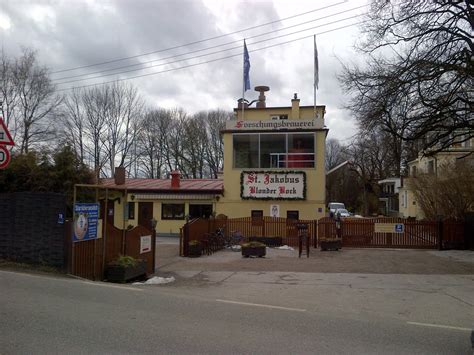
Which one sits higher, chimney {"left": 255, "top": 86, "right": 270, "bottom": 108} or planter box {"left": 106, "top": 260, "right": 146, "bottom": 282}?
chimney {"left": 255, "top": 86, "right": 270, "bottom": 108}

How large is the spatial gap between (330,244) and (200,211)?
13294mm

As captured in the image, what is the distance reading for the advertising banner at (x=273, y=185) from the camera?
3006 cm

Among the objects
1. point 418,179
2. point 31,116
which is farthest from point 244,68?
point 31,116

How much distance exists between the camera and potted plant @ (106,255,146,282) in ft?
39.6

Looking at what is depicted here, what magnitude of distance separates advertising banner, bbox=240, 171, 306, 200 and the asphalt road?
67.1 ft

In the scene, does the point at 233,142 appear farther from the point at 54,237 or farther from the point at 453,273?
the point at 54,237

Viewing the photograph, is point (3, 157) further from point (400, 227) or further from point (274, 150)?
point (274, 150)

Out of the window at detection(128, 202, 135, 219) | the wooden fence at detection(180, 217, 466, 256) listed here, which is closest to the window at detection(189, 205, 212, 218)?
the window at detection(128, 202, 135, 219)

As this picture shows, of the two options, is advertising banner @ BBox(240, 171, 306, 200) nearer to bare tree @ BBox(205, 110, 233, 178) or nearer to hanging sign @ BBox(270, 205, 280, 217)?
hanging sign @ BBox(270, 205, 280, 217)

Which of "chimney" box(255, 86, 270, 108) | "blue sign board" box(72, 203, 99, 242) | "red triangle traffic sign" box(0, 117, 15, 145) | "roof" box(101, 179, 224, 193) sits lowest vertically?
"blue sign board" box(72, 203, 99, 242)

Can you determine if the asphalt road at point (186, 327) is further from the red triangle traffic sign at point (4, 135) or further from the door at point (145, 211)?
the door at point (145, 211)

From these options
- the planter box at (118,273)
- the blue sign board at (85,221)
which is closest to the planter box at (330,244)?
the planter box at (118,273)

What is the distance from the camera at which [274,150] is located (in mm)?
30984

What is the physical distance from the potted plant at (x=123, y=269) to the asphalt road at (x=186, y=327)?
2.14m
